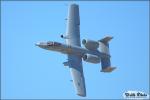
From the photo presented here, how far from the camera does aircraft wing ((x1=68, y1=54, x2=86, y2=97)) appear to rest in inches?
2773

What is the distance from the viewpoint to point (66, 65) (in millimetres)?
73688

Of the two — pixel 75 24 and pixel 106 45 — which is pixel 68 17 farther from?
pixel 106 45

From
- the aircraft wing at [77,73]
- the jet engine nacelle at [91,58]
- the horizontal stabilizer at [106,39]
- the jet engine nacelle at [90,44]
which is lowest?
the aircraft wing at [77,73]

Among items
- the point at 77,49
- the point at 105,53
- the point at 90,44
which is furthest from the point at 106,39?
the point at 77,49

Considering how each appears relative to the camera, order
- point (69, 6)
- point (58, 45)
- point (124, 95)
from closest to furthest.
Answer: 1. point (124, 95)
2. point (58, 45)
3. point (69, 6)

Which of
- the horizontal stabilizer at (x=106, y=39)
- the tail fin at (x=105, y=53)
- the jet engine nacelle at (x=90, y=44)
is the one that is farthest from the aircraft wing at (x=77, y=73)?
the horizontal stabilizer at (x=106, y=39)

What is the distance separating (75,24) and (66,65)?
7.43 metres

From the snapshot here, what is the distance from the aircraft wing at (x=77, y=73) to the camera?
70438 mm

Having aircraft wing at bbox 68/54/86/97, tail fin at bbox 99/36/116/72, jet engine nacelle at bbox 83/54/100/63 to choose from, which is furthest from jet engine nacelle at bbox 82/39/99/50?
aircraft wing at bbox 68/54/86/97

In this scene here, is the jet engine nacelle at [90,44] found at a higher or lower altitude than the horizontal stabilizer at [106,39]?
lower

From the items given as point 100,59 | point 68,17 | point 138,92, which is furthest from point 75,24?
point 138,92

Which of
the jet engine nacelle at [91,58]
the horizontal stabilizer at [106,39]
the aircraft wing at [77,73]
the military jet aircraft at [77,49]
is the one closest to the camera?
the aircraft wing at [77,73]

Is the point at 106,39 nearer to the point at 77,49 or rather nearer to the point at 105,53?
the point at 105,53

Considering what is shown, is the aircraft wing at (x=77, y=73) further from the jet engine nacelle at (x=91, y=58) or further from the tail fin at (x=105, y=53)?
the tail fin at (x=105, y=53)
